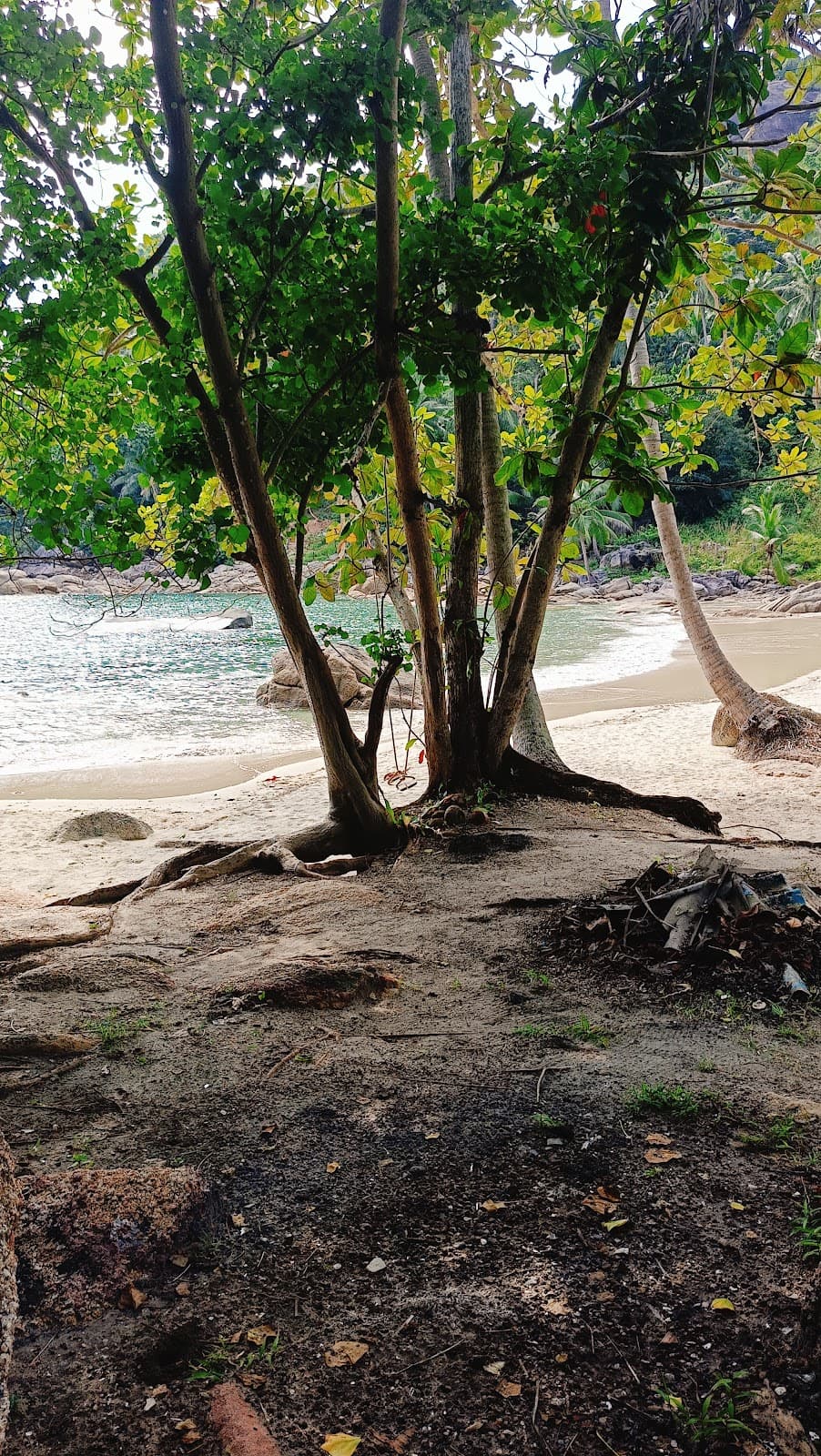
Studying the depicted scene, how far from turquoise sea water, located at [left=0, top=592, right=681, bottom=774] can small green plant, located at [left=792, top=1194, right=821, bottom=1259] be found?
4.80 meters

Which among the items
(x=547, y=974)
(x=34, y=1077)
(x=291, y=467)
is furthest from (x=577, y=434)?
(x=34, y=1077)

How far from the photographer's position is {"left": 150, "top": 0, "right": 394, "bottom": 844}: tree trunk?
3.75 metres

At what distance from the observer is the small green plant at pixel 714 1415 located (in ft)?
5.14

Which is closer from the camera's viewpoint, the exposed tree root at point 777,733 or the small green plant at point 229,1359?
the small green plant at point 229,1359

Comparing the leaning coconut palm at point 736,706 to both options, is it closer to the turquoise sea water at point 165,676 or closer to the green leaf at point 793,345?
the turquoise sea water at point 165,676

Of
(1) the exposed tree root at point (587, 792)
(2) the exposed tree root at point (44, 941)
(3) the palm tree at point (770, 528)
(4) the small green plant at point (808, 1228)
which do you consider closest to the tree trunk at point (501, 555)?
(1) the exposed tree root at point (587, 792)

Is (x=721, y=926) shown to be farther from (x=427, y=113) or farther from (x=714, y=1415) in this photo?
(x=427, y=113)

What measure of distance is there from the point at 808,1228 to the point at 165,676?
24.7m

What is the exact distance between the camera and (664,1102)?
104 inches

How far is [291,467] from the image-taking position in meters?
5.41

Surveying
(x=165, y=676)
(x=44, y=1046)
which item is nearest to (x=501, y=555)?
(x=44, y=1046)

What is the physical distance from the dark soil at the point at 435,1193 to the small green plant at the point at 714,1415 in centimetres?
1

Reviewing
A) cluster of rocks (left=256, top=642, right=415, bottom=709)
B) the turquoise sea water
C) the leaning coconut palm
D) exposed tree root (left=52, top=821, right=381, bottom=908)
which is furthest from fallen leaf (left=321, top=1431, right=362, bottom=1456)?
cluster of rocks (left=256, top=642, right=415, bottom=709)

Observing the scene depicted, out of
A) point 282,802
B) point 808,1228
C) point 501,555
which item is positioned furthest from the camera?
point 282,802
